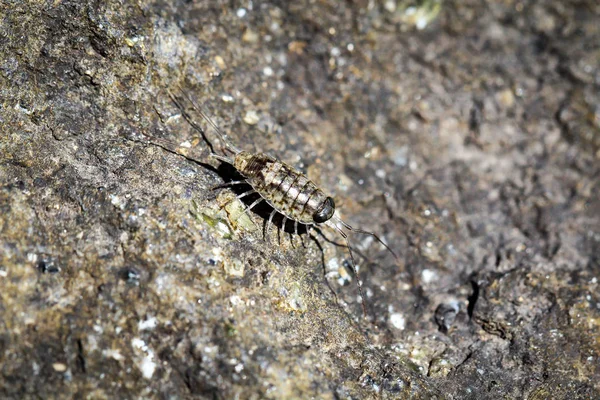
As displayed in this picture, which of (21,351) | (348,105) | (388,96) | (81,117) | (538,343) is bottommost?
(21,351)

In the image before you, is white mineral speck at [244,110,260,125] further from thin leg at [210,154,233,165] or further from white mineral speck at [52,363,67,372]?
white mineral speck at [52,363,67,372]

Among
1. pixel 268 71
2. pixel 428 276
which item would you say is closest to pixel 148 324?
pixel 428 276

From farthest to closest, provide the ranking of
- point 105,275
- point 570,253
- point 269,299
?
point 570,253
point 269,299
point 105,275

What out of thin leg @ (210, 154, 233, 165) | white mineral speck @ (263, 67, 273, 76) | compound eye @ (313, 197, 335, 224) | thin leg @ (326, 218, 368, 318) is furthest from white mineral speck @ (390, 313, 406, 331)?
white mineral speck @ (263, 67, 273, 76)

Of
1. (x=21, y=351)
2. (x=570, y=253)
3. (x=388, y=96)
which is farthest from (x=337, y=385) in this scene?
(x=388, y=96)

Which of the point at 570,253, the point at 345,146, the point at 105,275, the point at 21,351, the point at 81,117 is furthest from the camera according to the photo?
the point at 345,146

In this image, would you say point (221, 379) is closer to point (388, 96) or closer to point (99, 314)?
point (99, 314)
